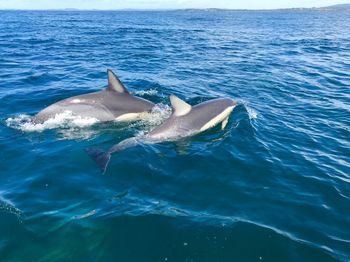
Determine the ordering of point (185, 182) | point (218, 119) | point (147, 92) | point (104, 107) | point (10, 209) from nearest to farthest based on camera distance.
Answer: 1. point (10, 209)
2. point (185, 182)
3. point (218, 119)
4. point (104, 107)
5. point (147, 92)

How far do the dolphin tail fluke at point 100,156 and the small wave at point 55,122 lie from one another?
353cm

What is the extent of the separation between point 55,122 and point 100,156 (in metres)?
4.60

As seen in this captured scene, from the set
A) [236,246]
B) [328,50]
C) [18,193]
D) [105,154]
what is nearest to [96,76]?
[105,154]

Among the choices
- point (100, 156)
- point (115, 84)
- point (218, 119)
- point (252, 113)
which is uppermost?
point (115, 84)

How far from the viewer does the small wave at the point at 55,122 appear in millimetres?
15693

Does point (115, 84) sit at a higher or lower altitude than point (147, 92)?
higher

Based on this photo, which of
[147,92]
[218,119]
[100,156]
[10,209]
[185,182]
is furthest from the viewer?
[147,92]

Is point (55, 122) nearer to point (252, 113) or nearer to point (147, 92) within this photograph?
point (147, 92)

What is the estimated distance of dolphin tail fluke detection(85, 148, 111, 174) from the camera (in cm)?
1188

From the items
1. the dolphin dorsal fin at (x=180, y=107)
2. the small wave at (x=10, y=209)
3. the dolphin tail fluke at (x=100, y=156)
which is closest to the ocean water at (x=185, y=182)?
the small wave at (x=10, y=209)

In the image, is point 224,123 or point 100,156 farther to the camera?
point 224,123

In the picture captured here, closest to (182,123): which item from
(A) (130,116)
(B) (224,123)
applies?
(B) (224,123)

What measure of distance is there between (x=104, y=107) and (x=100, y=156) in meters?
4.56

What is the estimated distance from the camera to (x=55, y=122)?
16.0 m
